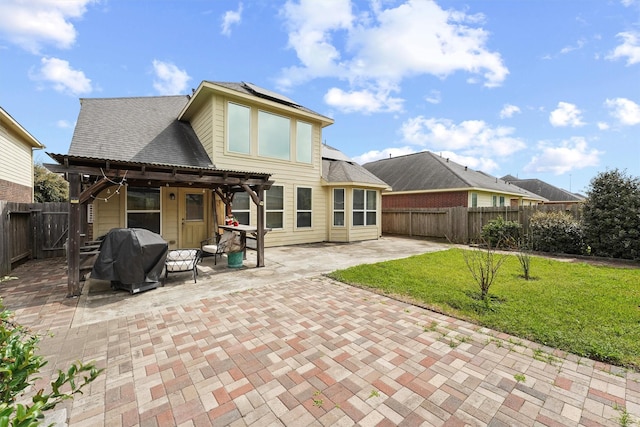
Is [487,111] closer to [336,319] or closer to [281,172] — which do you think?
[281,172]

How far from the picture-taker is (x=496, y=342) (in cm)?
335

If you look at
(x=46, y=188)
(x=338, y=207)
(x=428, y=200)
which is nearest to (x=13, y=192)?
(x=46, y=188)

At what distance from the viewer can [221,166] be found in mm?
9391

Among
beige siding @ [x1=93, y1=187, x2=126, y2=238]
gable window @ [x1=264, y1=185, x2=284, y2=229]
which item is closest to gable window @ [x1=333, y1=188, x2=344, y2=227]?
gable window @ [x1=264, y1=185, x2=284, y2=229]

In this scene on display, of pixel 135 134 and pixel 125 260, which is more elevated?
pixel 135 134

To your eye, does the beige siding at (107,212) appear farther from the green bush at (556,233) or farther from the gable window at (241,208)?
the green bush at (556,233)

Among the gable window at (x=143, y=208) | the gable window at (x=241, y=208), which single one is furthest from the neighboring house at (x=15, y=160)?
the gable window at (x=241, y=208)

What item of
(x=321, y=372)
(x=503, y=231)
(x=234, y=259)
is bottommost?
(x=321, y=372)

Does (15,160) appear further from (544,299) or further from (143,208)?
(544,299)

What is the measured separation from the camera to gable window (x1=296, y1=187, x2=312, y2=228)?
11492mm

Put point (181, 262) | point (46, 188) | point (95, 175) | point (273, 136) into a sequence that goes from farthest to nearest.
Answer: point (46, 188) < point (273, 136) < point (181, 262) < point (95, 175)

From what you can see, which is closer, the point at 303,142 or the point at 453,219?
the point at 303,142

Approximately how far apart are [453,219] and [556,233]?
13.8ft

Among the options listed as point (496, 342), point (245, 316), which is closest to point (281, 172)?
point (245, 316)
